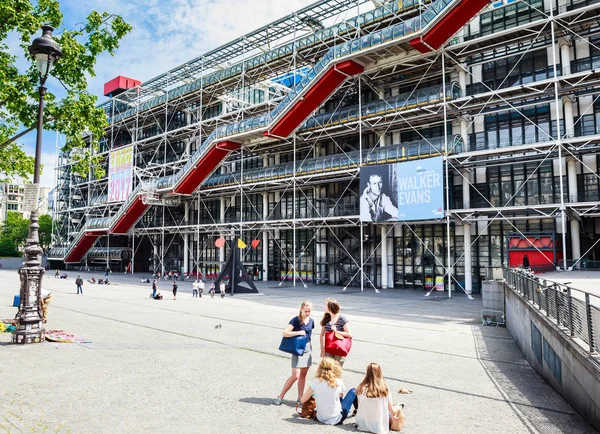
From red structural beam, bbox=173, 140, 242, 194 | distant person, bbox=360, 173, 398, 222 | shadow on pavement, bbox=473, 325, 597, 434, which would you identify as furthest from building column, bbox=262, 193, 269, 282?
shadow on pavement, bbox=473, 325, 597, 434

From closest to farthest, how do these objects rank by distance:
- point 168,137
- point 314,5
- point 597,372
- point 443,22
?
point 597,372 → point 443,22 → point 314,5 → point 168,137

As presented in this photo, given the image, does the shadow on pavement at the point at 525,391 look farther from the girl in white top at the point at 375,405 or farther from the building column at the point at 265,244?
the building column at the point at 265,244

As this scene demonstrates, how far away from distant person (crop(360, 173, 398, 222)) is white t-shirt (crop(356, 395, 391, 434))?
21.4 meters

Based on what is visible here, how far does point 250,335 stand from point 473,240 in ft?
60.6

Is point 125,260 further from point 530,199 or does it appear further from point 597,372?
point 597,372

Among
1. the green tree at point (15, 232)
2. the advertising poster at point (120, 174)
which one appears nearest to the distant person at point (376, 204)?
the advertising poster at point (120, 174)

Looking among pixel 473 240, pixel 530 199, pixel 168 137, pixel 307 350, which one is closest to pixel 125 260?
pixel 168 137

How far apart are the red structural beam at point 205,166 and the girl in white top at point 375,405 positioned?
3109cm

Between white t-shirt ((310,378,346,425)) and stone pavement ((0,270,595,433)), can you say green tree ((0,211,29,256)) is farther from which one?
white t-shirt ((310,378,346,425))

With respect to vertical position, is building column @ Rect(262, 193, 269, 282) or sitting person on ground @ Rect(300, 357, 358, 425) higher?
building column @ Rect(262, 193, 269, 282)

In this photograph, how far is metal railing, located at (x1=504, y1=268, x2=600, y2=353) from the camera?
605 cm

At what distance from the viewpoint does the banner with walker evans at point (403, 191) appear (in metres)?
25.1

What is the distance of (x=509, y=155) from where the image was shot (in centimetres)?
2523

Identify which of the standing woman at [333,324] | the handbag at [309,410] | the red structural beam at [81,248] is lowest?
the handbag at [309,410]
